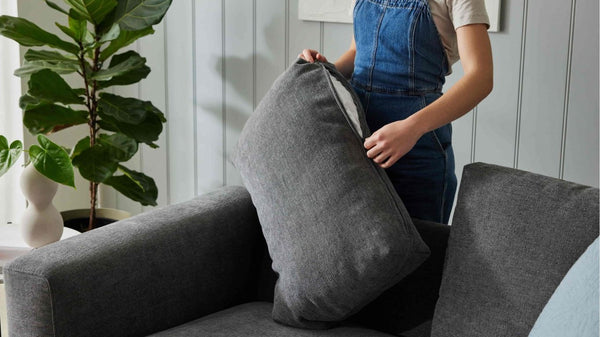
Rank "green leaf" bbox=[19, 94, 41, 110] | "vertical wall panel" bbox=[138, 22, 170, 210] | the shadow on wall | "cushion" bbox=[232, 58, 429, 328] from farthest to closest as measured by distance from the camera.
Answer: "vertical wall panel" bbox=[138, 22, 170, 210]
the shadow on wall
"green leaf" bbox=[19, 94, 41, 110]
"cushion" bbox=[232, 58, 429, 328]

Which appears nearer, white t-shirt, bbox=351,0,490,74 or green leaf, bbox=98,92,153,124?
white t-shirt, bbox=351,0,490,74

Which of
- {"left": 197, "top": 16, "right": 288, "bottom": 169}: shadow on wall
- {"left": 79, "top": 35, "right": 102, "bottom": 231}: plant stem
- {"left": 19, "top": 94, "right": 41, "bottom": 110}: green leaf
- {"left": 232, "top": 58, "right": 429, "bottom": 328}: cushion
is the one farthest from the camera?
{"left": 197, "top": 16, "right": 288, "bottom": 169}: shadow on wall

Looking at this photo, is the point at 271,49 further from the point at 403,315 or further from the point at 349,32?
the point at 403,315

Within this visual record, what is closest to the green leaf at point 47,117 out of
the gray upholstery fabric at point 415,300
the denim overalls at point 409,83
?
the denim overalls at point 409,83

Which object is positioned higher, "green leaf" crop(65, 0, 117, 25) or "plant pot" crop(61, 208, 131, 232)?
"green leaf" crop(65, 0, 117, 25)

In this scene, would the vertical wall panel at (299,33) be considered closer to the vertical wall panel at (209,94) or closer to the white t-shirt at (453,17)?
the vertical wall panel at (209,94)

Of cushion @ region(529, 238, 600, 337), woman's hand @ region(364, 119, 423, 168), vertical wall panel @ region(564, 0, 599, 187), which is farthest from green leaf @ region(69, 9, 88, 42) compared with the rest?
cushion @ region(529, 238, 600, 337)

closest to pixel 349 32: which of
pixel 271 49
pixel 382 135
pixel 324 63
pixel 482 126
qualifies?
pixel 271 49

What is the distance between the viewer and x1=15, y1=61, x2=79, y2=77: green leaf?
238cm

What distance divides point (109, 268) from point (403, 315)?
647 mm

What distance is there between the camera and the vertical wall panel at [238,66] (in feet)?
8.57

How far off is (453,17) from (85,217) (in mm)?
1518

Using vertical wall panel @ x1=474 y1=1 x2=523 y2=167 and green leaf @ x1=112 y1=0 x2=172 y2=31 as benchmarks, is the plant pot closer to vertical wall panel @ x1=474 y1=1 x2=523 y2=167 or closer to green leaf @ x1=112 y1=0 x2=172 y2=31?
green leaf @ x1=112 y1=0 x2=172 y2=31

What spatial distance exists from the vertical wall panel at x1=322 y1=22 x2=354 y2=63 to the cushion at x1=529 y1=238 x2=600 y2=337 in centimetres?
126
